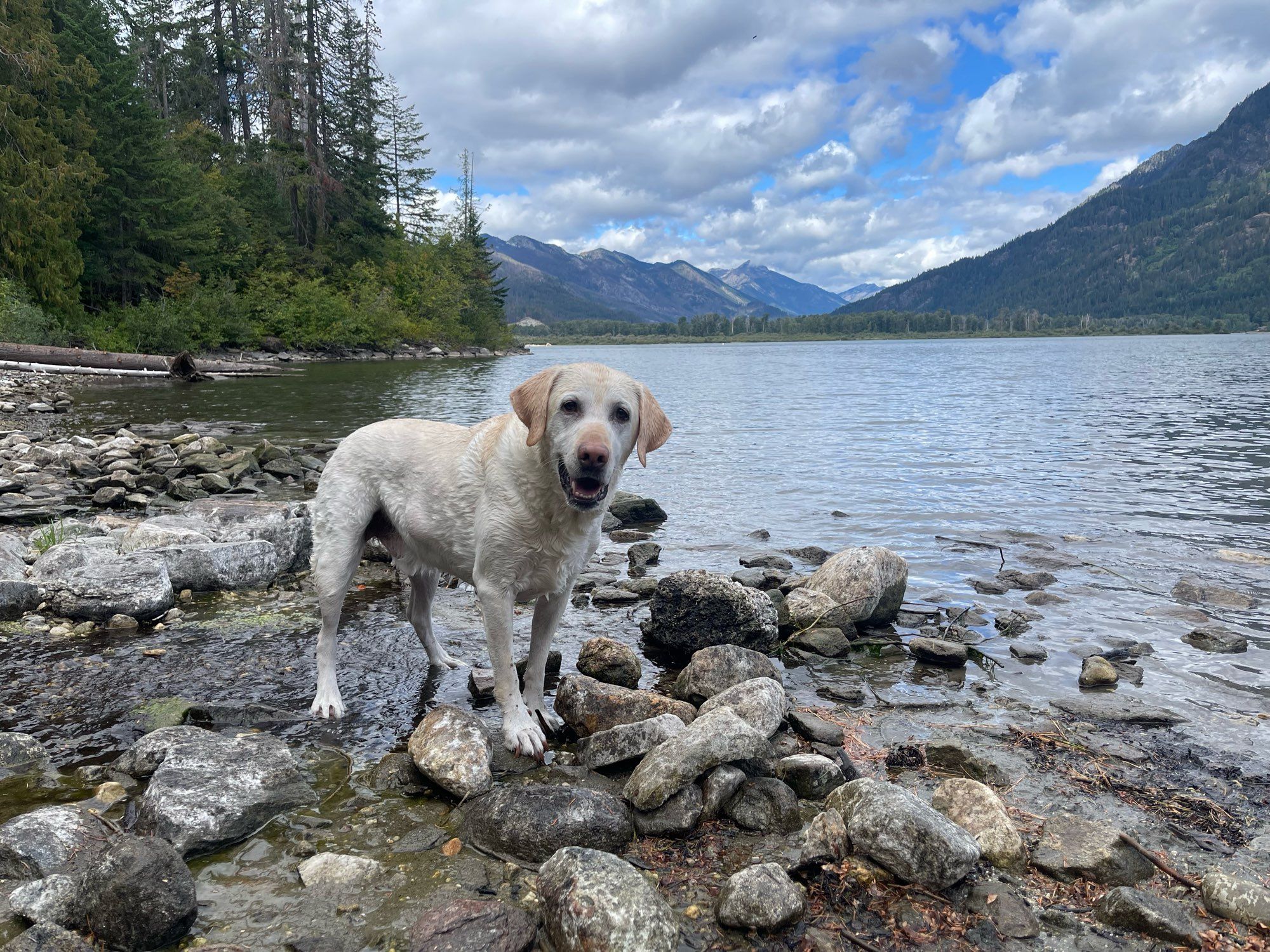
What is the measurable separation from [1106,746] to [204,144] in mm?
74845

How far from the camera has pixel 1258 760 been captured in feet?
17.7

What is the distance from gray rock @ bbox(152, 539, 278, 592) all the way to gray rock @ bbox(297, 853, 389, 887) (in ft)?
17.1

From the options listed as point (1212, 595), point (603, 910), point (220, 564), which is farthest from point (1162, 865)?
point (220, 564)

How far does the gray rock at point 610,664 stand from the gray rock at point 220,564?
4221 millimetres

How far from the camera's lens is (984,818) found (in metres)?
4.21

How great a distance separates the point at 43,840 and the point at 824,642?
6.08 meters

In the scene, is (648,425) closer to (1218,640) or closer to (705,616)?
(705,616)

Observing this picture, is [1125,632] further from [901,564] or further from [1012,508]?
[1012,508]

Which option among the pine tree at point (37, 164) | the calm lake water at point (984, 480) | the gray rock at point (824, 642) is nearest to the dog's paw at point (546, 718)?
the gray rock at point (824, 642)

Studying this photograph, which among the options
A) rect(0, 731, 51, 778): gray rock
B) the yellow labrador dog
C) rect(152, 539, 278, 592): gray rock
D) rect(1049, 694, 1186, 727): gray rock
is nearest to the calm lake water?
rect(1049, 694, 1186, 727): gray rock

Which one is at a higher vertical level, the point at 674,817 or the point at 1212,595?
the point at 674,817

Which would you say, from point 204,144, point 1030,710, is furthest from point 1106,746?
point 204,144

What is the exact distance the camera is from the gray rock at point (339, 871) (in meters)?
3.72

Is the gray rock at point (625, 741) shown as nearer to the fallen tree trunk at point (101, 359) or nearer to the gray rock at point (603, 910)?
the gray rock at point (603, 910)
